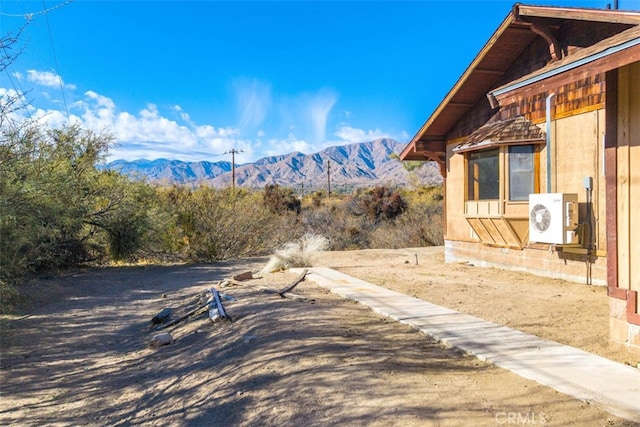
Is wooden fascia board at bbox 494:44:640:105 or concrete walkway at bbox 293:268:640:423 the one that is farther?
wooden fascia board at bbox 494:44:640:105

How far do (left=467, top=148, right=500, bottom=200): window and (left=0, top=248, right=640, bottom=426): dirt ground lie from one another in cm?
193

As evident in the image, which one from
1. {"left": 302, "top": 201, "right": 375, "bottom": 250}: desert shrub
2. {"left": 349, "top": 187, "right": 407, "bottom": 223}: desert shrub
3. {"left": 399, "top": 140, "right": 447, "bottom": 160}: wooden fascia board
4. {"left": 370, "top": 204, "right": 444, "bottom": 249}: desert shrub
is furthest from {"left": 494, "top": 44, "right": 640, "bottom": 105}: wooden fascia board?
{"left": 349, "top": 187, "right": 407, "bottom": 223}: desert shrub

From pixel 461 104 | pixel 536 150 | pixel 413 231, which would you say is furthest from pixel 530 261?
pixel 413 231

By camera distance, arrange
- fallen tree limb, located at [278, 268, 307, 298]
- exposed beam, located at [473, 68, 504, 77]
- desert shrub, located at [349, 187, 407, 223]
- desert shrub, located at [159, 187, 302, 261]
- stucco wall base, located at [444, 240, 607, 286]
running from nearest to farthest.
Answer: fallen tree limb, located at [278, 268, 307, 298], stucco wall base, located at [444, 240, 607, 286], exposed beam, located at [473, 68, 504, 77], desert shrub, located at [159, 187, 302, 261], desert shrub, located at [349, 187, 407, 223]

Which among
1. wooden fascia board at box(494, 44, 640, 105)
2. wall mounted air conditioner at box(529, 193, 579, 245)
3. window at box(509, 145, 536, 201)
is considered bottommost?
wall mounted air conditioner at box(529, 193, 579, 245)

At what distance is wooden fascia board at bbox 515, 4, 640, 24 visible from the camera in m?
8.08

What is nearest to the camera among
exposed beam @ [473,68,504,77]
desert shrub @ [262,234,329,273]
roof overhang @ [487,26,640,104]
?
roof overhang @ [487,26,640,104]

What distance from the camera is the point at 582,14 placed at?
31.3ft

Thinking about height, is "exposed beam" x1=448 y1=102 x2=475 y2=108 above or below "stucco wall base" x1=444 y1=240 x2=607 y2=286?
above

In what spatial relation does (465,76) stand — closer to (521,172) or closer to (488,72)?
(488,72)

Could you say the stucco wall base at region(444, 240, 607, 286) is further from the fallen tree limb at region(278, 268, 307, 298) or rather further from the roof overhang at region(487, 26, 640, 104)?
the roof overhang at region(487, 26, 640, 104)

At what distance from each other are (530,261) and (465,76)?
469cm

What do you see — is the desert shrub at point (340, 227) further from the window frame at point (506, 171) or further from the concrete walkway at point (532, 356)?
the concrete walkway at point (532, 356)

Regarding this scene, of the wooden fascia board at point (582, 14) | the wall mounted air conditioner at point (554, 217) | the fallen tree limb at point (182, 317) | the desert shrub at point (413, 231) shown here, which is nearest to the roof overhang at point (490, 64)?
the wooden fascia board at point (582, 14)
